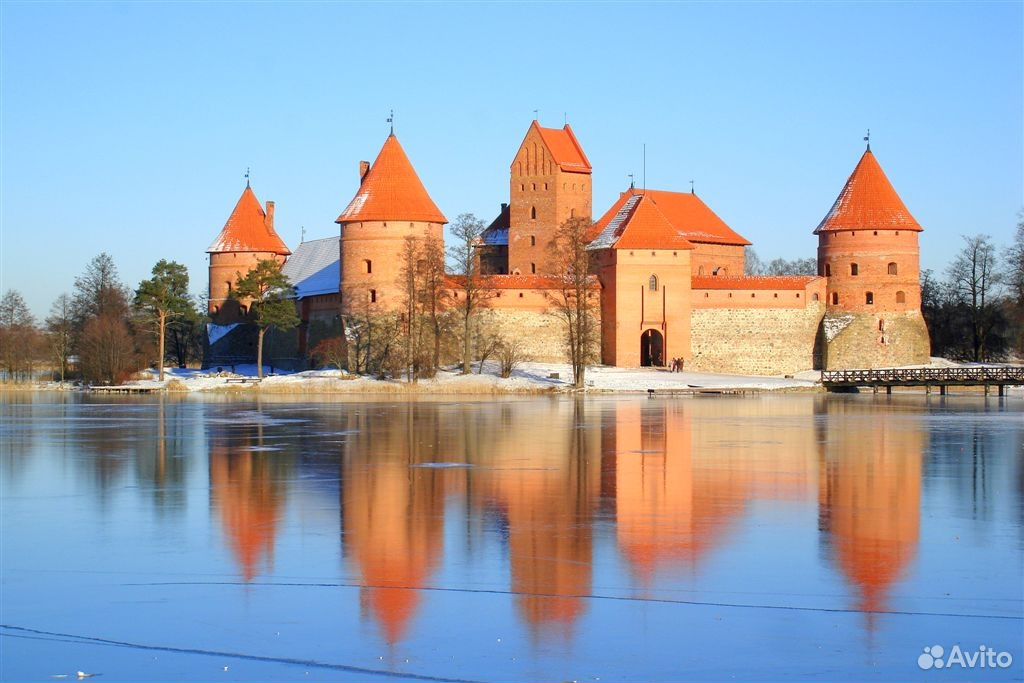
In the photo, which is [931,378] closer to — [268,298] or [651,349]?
[651,349]

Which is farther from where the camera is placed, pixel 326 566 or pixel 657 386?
pixel 657 386

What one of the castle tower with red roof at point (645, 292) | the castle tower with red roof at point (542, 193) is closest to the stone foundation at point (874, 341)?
the castle tower with red roof at point (645, 292)

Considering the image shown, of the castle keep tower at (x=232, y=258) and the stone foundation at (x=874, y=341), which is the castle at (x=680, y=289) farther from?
the castle keep tower at (x=232, y=258)

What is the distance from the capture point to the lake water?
6461 millimetres

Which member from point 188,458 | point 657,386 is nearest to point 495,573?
point 188,458

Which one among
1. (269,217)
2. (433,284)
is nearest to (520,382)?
(433,284)

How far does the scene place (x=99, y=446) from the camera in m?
17.2

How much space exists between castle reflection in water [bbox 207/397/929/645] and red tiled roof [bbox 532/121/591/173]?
23892 millimetres

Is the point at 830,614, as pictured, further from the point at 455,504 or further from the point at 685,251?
the point at 685,251

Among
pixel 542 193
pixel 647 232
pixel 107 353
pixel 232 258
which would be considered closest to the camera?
pixel 647 232

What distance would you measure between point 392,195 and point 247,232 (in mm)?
12928

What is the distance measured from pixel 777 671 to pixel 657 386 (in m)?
29.5

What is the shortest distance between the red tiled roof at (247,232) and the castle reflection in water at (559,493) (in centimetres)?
2891

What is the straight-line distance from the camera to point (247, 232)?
50.1 meters
